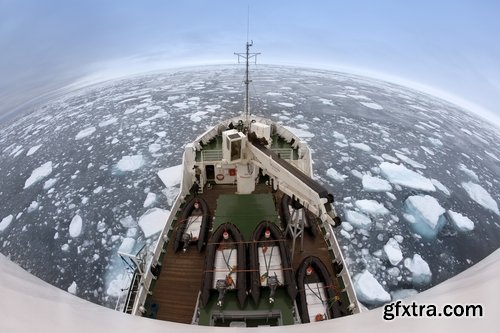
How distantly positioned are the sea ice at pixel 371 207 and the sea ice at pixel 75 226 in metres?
10.5

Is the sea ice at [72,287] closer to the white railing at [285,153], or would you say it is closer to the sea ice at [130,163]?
the sea ice at [130,163]

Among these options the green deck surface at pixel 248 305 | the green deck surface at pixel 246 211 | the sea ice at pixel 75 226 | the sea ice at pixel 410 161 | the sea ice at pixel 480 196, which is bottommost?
the green deck surface at pixel 248 305

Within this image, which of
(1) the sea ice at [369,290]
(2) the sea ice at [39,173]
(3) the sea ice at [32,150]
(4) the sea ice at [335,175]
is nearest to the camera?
(1) the sea ice at [369,290]

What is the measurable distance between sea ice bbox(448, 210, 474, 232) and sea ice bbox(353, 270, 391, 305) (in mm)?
4896

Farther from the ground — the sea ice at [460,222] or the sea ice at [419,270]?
the sea ice at [460,222]

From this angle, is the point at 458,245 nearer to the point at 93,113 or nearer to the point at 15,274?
the point at 15,274

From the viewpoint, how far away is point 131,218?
33.3 feet

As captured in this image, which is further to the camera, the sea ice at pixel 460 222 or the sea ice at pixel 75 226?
the sea ice at pixel 460 222

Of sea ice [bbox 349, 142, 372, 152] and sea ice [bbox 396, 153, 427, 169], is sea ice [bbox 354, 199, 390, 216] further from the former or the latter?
sea ice [bbox 349, 142, 372, 152]

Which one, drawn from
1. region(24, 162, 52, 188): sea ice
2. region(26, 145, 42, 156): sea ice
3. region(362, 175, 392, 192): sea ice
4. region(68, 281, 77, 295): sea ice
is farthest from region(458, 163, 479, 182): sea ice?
region(26, 145, 42, 156): sea ice

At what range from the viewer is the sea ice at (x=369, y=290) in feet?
23.9

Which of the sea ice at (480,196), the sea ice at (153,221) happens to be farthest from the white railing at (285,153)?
the sea ice at (480,196)

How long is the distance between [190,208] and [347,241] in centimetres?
549

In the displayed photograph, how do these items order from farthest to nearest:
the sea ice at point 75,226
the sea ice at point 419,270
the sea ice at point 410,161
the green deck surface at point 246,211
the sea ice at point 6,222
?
the sea ice at point 410,161 → the sea ice at point 6,222 → the sea ice at point 75,226 → the sea ice at point 419,270 → the green deck surface at point 246,211
